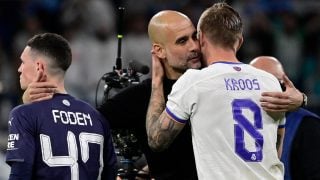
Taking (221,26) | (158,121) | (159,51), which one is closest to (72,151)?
(158,121)

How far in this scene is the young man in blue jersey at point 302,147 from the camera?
17.6 ft

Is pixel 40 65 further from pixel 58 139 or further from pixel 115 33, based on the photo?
pixel 115 33

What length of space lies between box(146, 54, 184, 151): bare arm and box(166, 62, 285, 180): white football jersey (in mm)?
69

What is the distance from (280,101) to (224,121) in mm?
363

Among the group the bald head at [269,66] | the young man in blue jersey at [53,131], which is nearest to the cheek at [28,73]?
the young man in blue jersey at [53,131]

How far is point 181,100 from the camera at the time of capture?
4535 millimetres

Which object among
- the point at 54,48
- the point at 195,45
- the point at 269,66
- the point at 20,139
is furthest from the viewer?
the point at 269,66

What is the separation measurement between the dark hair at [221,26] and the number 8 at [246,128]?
13.8 inches

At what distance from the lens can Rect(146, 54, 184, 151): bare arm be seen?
4621mm

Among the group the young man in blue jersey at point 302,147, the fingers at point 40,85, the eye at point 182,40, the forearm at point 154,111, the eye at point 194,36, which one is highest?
the eye at point 194,36

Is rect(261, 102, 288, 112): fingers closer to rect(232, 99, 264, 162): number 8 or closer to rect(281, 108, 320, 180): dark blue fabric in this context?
rect(232, 99, 264, 162): number 8

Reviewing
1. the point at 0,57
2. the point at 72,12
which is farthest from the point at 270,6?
the point at 0,57

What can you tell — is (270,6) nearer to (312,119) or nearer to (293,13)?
(293,13)

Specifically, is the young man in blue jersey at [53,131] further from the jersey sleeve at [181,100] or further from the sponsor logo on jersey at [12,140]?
the jersey sleeve at [181,100]
